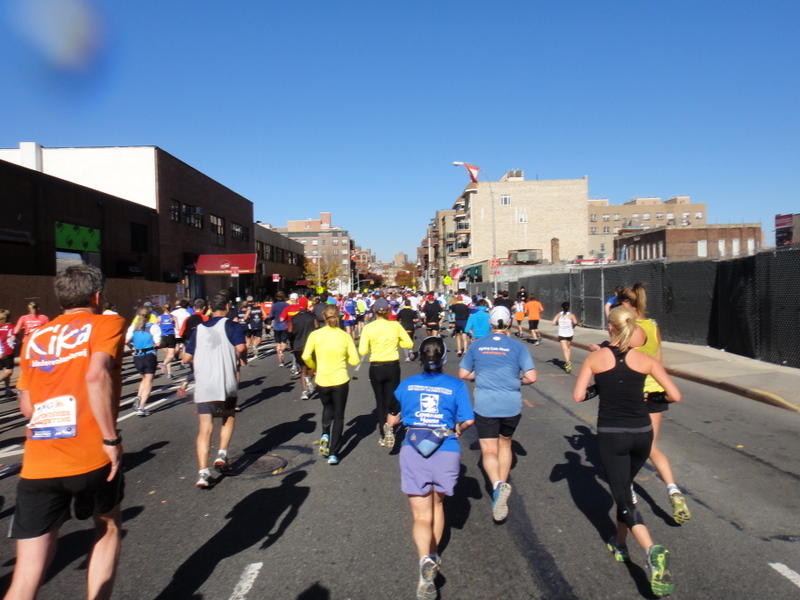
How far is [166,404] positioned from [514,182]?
222 ft

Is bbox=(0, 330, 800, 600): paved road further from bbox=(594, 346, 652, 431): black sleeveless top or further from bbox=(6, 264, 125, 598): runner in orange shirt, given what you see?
bbox=(6, 264, 125, 598): runner in orange shirt

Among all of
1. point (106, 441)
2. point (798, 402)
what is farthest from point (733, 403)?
point (106, 441)

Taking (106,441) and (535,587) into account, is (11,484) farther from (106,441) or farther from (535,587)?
(535,587)

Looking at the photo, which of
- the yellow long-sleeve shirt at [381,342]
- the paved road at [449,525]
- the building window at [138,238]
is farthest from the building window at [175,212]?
the yellow long-sleeve shirt at [381,342]

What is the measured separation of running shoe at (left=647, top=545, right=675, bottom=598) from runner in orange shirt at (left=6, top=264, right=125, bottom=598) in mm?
3137

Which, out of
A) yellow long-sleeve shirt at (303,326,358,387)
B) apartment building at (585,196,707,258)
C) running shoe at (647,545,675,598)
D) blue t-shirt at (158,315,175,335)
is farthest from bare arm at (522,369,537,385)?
apartment building at (585,196,707,258)

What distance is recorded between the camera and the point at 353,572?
4.07m

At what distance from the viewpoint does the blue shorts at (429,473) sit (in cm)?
386

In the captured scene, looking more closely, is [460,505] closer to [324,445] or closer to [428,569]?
[428,569]

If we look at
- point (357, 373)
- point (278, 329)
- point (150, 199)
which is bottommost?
point (357, 373)

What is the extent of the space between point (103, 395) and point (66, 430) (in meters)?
0.24

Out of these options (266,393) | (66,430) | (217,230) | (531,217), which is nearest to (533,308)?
(266,393)

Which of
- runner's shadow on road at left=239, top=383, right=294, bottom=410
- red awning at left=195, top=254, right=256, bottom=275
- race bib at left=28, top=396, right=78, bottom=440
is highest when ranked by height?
red awning at left=195, top=254, right=256, bottom=275

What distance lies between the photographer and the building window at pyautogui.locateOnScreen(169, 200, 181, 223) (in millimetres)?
33750
